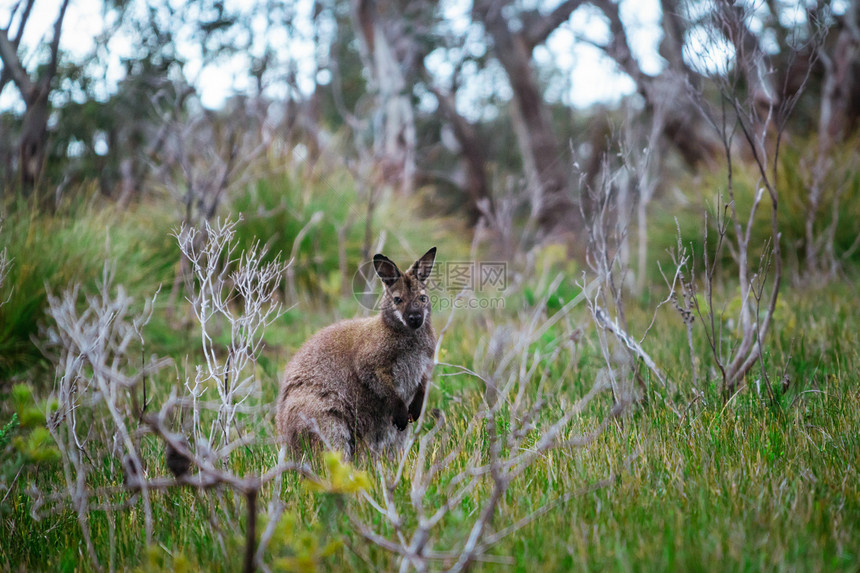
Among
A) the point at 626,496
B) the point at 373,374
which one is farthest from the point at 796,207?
the point at 626,496

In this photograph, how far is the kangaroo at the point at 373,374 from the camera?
146 inches

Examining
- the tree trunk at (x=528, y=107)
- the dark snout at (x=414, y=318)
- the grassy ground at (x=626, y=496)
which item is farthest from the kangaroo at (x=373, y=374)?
the tree trunk at (x=528, y=107)

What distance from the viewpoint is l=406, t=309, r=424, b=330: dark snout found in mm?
3809

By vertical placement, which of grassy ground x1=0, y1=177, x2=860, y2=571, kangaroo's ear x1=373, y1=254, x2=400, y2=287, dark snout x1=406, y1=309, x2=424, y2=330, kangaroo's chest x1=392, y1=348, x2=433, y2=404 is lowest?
grassy ground x1=0, y1=177, x2=860, y2=571

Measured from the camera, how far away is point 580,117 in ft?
87.4

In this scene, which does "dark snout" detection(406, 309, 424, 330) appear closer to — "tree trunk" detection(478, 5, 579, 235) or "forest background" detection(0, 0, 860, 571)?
"forest background" detection(0, 0, 860, 571)

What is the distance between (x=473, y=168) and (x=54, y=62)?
8959mm

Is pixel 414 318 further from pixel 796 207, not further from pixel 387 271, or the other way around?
pixel 796 207

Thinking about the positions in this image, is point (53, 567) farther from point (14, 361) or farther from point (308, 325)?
point (308, 325)

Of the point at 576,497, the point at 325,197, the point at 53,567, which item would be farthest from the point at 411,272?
the point at 325,197

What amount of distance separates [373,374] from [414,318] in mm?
408

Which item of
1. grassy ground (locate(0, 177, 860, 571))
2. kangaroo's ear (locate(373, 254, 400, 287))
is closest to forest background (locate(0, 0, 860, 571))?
grassy ground (locate(0, 177, 860, 571))

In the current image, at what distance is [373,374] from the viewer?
383cm

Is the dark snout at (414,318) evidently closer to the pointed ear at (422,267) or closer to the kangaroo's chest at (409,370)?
the kangaroo's chest at (409,370)
